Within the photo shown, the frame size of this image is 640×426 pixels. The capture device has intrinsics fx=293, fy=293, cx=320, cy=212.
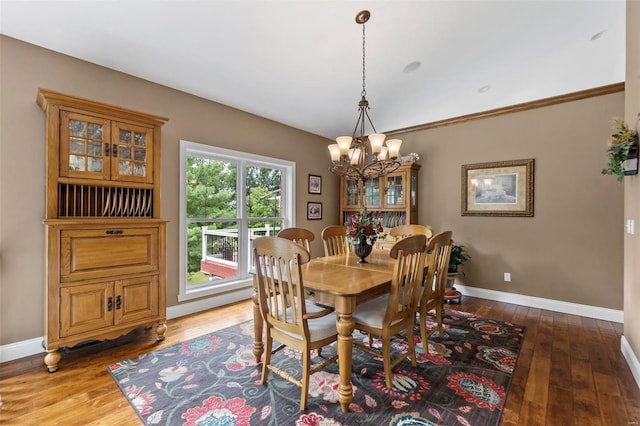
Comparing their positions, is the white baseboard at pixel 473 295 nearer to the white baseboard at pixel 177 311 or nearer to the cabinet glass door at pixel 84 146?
the white baseboard at pixel 177 311

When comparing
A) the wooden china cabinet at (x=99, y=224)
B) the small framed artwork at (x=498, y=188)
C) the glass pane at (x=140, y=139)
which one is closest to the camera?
the wooden china cabinet at (x=99, y=224)

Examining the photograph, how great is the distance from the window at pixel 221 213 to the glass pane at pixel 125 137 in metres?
0.78

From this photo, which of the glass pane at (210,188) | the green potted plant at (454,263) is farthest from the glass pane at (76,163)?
Result: the green potted plant at (454,263)

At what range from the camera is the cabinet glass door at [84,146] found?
2.44m

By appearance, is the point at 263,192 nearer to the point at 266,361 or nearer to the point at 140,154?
the point at 140,154

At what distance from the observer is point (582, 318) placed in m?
3.61

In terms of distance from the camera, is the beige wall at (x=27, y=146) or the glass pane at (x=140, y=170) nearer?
the beige wall at (x=27, y=146)

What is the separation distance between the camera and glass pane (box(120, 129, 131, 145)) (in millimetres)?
2729

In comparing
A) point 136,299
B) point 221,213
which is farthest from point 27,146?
point 221,213

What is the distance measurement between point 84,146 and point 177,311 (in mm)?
2059

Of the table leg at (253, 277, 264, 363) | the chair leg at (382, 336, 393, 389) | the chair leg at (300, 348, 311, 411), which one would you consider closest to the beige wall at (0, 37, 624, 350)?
the table leg at (253, 277, 264, 363)

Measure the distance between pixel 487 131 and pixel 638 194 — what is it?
2332 millimetres

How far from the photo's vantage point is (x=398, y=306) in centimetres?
212

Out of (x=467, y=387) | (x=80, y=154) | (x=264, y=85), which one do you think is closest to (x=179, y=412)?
(x=467, y=387)
